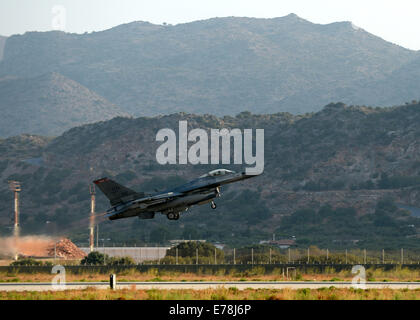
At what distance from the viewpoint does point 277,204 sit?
19038 centimetres

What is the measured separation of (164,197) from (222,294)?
16840 millimetres

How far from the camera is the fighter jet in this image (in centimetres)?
6106

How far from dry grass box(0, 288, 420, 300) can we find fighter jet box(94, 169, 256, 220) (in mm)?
11599

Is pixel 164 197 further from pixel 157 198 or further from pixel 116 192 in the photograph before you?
pixel 116 192

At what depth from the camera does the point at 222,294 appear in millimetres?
46719

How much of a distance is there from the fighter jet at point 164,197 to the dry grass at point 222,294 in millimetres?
11599

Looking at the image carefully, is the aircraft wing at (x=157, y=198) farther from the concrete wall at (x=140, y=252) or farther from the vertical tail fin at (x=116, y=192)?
the concrete wall at (x=140, y=252)

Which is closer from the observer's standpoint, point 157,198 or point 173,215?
point 157,198

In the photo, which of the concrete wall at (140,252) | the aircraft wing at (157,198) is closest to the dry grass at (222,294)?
the aircraft wing at (157,198)

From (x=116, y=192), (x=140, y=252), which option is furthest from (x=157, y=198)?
(x=140, y=252)

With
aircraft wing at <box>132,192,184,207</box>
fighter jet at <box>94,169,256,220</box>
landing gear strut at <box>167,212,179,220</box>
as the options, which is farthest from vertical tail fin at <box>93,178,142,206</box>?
landing gear strut at <box>167,212,179,220</box>
